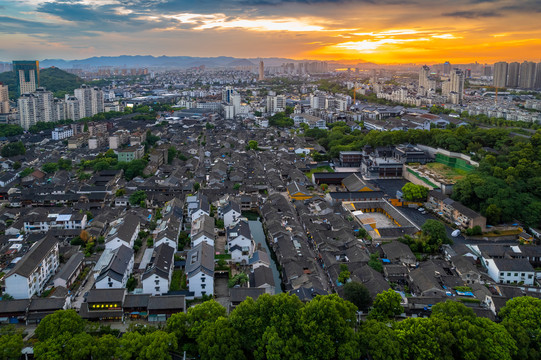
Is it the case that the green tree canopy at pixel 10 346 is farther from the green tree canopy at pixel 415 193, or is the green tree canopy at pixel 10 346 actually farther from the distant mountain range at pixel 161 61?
the distant mountain range at pixel 161 61

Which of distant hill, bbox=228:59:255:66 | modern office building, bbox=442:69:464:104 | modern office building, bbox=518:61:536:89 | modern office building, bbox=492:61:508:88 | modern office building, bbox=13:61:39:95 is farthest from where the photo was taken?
distant hill, bbox=228:59:255:66

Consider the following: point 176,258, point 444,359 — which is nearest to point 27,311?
point 176,258

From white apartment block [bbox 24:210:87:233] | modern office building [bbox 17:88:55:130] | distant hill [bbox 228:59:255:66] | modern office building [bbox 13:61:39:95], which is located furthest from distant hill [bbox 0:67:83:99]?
distant hill [bbox 228:59:255:66]

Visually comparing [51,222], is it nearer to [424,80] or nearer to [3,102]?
[3,102]

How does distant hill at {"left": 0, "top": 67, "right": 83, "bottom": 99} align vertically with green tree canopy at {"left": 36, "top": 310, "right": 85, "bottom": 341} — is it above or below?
above

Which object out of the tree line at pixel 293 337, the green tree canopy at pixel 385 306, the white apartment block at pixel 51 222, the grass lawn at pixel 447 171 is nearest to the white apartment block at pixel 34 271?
the tree line at pixel 293 337

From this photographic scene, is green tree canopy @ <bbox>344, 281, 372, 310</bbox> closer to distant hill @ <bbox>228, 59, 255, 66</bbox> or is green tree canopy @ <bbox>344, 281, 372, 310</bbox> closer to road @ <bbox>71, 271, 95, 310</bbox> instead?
road @ <bbox>71, 271, 95, 310</bbox>
